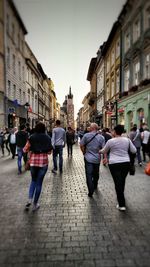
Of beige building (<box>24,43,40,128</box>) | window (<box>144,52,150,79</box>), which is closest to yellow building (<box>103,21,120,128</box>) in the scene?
window (<box>144,52,150,79</box>)

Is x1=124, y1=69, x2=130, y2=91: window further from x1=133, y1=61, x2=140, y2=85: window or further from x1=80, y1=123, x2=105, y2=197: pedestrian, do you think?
x1=80, y1=123, x2=105, y2=197: pedestrian

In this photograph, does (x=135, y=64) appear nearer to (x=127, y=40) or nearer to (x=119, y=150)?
(x=127, y=40)

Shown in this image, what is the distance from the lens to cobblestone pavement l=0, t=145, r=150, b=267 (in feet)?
11.5

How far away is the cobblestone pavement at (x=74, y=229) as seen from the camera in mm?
3520

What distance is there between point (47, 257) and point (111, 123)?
29.4 m


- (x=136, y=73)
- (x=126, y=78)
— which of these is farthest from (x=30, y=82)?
(x=136, y=73)

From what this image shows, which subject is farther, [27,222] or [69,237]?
[27,222]

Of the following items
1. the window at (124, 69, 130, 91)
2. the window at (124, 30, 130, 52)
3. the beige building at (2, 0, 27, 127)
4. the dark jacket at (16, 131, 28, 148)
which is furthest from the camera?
the beige building at (2, 0, 27, 127)

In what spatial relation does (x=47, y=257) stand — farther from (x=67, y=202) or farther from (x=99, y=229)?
(x=67, y=202)

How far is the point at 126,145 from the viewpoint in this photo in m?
5.67

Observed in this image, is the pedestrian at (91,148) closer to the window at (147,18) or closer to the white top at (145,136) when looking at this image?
the white top at (145,136)

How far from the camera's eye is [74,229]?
14.8 ft

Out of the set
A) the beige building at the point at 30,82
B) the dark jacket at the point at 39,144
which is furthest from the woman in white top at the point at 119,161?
the beige building at the point at 30,82

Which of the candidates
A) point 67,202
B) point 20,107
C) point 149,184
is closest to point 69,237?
point 67,202
